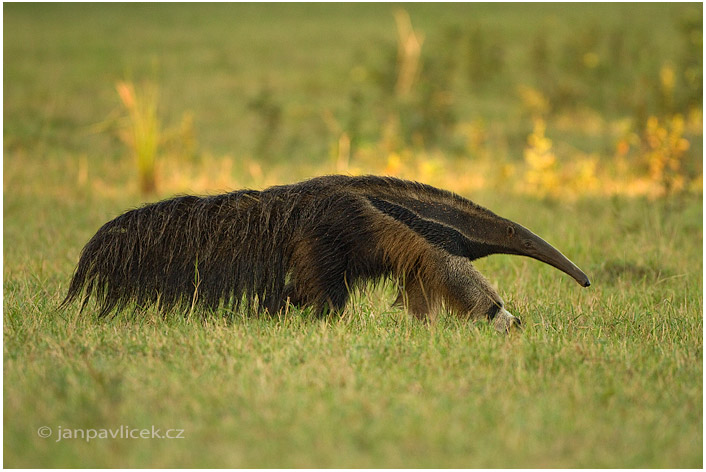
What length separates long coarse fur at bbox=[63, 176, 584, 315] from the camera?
475cm

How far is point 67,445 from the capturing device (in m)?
3.07

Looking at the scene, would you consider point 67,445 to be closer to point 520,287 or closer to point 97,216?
point 520,287

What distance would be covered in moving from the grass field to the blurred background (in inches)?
2.8

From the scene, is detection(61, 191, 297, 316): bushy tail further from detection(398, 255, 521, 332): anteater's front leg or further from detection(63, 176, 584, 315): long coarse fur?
detection(398, 255, 521, 332): anteater's front leg

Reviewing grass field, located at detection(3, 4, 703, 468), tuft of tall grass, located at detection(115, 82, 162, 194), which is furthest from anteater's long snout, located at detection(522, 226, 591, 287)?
tuft of tall grass, located at detection(115, 82, 162, 194)

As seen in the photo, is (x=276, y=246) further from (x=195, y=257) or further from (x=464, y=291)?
(x=464, y=291)

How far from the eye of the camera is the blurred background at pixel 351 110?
32.2 ft

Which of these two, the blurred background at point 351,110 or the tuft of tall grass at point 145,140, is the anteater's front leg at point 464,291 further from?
the tuft of tall grass at point 145,140

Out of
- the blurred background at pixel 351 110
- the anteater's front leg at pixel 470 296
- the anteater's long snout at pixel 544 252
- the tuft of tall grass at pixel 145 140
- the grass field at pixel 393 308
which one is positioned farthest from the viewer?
the blurred background at pixel 351 110

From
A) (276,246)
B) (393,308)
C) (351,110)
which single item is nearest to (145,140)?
(351,110)

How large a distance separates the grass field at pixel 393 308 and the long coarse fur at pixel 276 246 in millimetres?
178

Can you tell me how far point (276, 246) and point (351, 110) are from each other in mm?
8081

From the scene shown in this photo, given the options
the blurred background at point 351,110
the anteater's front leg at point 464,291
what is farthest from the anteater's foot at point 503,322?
the blurred background at point 351,110

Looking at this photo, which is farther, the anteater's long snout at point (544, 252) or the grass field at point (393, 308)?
the anteater's long snout at point (544, 252)
